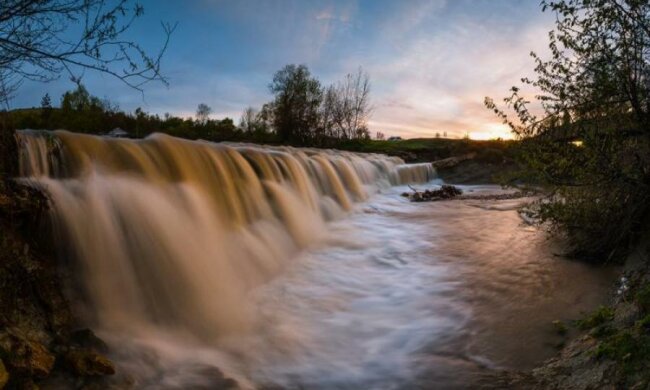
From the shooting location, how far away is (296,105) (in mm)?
36719

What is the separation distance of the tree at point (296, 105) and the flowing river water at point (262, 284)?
27868 millimetres

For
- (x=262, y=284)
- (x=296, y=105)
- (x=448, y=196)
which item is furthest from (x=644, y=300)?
(x=296, y=105)

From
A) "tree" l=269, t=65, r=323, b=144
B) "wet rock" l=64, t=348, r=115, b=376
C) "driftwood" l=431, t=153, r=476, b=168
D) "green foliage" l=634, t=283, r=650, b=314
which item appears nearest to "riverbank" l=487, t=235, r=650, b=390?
"green foliage" l=634, t=283, r=650, b=314

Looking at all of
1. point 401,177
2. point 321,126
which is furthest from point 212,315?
point 321,126

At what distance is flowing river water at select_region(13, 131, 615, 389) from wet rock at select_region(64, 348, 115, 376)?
11 centimetres

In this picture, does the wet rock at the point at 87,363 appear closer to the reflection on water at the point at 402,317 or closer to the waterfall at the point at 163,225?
the reflection on water at the point at 402,317

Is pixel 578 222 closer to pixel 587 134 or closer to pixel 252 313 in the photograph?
pixel 587 134

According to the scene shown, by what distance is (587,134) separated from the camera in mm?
4047

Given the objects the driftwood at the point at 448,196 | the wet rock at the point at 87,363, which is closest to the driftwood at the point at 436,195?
the driftwood at the point at 448,196

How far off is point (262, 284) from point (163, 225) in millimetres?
1385

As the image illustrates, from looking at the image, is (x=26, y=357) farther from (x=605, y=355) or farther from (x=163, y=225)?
(x=605, y=355)

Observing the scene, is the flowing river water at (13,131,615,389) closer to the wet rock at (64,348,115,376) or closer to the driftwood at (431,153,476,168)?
the wet rock at (64,348,115,376)

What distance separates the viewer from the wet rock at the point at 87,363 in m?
2.65

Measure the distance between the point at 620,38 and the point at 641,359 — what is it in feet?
9.98
